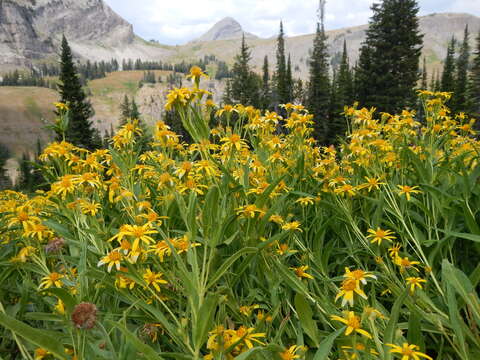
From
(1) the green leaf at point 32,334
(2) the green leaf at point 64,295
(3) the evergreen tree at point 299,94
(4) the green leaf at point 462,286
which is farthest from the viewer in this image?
(3) the evergreen tree at point 299,94

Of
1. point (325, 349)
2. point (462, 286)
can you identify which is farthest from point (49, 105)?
point (462, 286)

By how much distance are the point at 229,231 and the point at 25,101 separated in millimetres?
A: 175441

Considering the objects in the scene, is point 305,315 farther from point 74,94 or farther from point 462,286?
point 74,94

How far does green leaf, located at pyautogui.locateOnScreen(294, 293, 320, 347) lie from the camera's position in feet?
4.62

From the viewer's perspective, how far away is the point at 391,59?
34.8 m

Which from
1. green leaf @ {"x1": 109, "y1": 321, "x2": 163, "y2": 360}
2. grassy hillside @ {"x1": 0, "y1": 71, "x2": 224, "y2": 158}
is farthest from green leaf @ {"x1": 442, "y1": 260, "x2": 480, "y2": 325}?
grassy hillside @ {"x1": 0, "y1": 71, "x2": 224, "y2": 158}

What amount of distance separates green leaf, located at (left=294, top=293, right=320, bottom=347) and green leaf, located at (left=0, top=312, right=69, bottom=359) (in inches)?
38.5

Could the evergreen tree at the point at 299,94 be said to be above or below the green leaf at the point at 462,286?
above

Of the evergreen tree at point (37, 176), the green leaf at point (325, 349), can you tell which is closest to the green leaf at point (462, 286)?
the green leaf at point (325, 349)

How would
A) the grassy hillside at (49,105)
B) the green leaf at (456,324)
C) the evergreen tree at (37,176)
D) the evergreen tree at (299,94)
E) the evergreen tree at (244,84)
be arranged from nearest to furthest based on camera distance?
the green leaf at (456,324) → the evergreen tree at (37,176) → the evergreen tree at (244,84) → the evergreen tree at (299,94) → the grassy hillside at (49,105)

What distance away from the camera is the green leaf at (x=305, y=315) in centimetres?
141

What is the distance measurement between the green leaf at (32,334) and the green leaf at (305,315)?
98 centimetres

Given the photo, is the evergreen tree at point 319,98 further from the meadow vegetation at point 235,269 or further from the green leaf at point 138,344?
the green leaf at point 138,344

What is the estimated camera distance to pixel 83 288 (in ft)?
4.89
